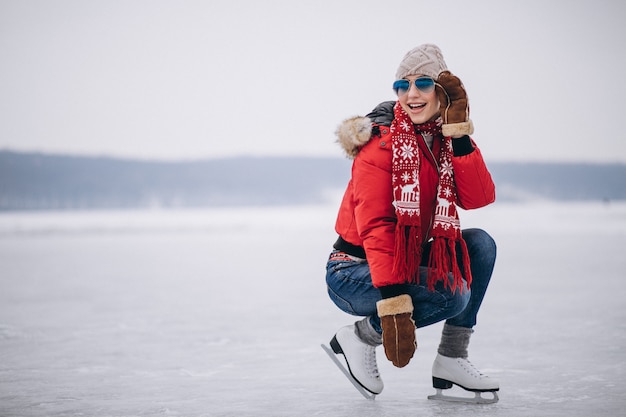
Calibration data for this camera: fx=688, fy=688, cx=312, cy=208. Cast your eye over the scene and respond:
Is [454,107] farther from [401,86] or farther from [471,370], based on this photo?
[471,370]

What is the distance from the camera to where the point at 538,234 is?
8.78 meters

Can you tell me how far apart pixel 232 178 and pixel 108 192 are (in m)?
4.32

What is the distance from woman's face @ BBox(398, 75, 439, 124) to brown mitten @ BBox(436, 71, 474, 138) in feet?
0.15

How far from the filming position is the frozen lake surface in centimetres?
179

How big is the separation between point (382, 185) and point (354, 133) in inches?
5.7

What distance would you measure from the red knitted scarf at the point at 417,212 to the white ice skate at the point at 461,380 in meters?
0.23

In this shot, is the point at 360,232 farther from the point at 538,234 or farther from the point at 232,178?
the point at 232,178

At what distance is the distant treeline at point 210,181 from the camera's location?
19.3 m

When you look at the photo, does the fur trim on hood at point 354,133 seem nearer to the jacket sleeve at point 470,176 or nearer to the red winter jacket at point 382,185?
the red winter jacket at point 382,185

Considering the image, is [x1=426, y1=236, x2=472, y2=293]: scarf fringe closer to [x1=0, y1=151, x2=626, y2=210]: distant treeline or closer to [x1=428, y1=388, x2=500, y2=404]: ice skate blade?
[x1=428, y1=388, x2=500, y2=404]: ice skate blade

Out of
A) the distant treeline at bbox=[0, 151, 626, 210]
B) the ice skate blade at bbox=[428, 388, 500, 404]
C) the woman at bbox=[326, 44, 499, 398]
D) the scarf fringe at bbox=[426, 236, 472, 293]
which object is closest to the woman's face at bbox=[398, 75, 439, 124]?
the woman at bbox=[326, 44, 499, 398]

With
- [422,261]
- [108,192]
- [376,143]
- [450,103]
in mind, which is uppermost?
[450,103]

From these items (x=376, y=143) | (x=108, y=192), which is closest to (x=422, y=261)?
(x=376, y=143)

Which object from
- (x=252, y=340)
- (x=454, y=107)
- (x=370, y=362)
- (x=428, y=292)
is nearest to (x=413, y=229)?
(x=428, y=292)
